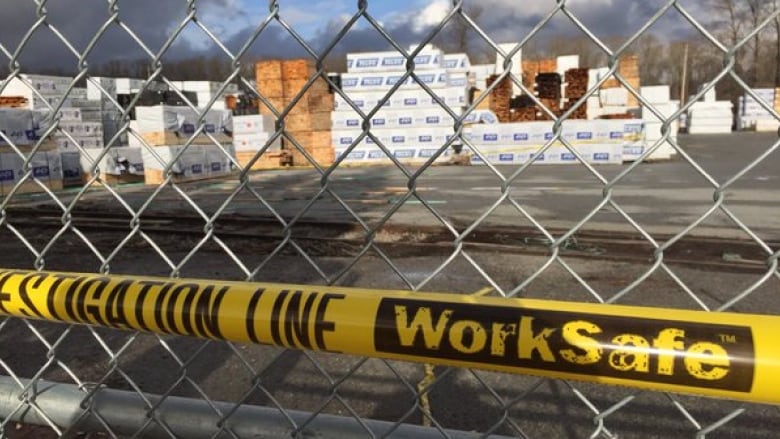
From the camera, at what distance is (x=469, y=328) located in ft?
3.36

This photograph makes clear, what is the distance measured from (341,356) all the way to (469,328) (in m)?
2.56

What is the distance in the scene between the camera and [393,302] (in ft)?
3.60

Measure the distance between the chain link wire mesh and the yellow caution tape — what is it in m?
0.27

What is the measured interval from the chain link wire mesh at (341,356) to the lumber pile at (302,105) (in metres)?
16.5

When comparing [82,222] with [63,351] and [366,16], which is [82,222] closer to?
[63,351]

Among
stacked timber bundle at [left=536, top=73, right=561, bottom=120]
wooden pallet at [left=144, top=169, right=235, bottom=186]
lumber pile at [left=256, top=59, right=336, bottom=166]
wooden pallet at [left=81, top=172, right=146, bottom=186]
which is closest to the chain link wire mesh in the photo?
wooden pallet at [left=144, top=169, right=235, bottom=186]

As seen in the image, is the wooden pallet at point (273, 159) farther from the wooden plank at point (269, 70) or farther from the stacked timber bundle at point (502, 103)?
the stacked timber bundle at point (502, 103)

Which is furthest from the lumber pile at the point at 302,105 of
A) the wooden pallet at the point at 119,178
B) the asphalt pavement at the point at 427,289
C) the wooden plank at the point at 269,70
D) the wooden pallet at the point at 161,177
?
the asphalt pavement at the point at 427,289

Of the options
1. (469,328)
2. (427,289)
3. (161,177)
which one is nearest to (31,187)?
(161,177)

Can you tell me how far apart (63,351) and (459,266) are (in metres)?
3.61

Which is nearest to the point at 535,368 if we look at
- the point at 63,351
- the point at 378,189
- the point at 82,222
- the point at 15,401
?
the point at 15,401

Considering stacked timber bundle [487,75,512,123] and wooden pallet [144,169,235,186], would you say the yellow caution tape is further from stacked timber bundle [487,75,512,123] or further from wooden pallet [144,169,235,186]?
stacked timber bundle [487,75,512,123]

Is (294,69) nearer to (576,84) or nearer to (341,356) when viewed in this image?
(576,84)

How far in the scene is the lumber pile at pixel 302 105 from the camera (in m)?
23.3
